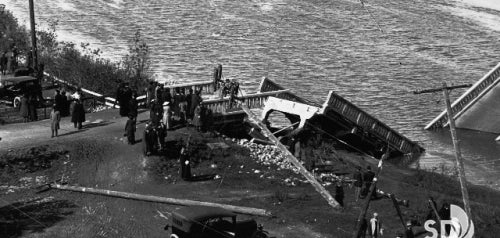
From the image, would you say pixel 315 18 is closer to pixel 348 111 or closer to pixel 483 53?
pixel 483 53

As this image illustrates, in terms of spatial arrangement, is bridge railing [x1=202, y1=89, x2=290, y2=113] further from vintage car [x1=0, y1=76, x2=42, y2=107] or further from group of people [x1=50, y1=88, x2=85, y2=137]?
vintage car [x1=0, y1=76, x2=42, y2=107]

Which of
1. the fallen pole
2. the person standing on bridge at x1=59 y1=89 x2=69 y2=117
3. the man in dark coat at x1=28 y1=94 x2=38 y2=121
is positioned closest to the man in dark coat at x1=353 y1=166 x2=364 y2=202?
the fallen pole

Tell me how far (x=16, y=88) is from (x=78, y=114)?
703 centimetres

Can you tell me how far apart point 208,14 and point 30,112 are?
138 feet

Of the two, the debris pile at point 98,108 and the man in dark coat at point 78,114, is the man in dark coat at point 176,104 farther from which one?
the debris pile at point 98,108

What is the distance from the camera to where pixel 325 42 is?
226 feet

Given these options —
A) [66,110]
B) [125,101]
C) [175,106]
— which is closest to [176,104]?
[175,106]

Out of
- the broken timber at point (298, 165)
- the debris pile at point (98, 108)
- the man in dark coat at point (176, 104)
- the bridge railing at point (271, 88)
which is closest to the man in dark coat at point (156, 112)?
the man in dark coat at point (176, 104)

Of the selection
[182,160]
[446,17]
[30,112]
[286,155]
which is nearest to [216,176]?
[182,160]

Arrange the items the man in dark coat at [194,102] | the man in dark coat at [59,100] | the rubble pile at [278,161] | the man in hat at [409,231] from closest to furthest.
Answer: the man in hat at [409,231], the rubble pile at [278,161], the man in dark coat at [59,100], the man in dark coat at [194,102]

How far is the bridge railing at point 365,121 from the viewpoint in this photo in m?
37.1

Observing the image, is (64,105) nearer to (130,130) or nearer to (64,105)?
(64,105)

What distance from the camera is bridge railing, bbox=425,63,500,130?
158 feet

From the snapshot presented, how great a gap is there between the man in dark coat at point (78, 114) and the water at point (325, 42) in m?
20.7
